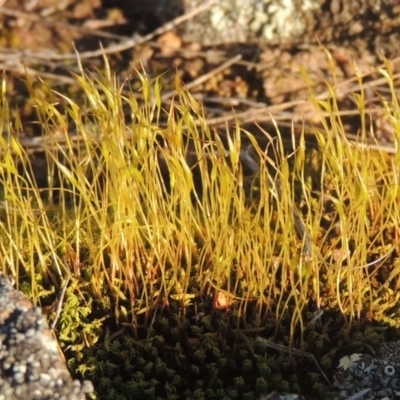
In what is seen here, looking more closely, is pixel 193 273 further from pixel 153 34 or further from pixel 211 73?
pixel 153 34

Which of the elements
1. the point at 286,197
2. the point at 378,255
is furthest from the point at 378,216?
the point at 286,197

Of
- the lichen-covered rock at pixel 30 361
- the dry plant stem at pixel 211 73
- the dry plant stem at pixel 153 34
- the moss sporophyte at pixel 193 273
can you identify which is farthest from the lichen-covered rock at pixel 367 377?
the dry plant stem at pixel 153 34

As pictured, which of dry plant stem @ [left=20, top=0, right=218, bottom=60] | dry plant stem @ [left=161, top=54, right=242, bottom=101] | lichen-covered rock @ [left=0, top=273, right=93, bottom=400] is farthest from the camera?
dry plant stem @ [left=20, top=0, right=218, bottom=60]

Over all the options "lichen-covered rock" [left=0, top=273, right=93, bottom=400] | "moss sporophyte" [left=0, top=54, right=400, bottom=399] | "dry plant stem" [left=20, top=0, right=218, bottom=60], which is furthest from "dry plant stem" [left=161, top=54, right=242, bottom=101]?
"lichen-covered rock" [left=0, top=273, right=93, bottom=400]

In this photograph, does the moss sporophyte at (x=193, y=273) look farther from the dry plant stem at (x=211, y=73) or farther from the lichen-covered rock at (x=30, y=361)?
the dry plant stem at (x=211, y=73)

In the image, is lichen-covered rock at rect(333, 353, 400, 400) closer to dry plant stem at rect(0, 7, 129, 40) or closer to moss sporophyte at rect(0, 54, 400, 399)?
moss sporophyte at rect(0, 54, 400, 399)
